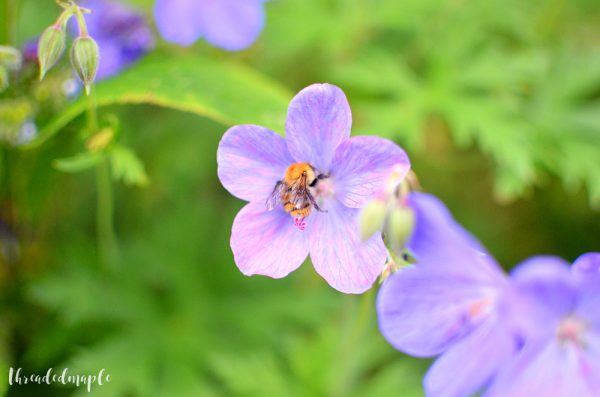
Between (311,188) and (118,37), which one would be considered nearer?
(311,188)

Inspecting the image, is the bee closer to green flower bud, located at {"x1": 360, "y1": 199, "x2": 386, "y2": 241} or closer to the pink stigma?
the pink stigma

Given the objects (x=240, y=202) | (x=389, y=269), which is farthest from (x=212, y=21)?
(x=389, y=269)

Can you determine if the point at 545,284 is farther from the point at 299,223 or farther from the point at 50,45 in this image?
the point at 50,45

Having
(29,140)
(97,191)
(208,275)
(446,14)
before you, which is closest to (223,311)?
(208,275)

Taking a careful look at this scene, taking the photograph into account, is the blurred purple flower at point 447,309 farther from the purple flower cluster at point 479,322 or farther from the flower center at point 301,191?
the flower center at point 301,191

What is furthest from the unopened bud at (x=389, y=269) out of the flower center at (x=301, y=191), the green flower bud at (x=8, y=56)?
the green flower bud at (x=8, y=56)

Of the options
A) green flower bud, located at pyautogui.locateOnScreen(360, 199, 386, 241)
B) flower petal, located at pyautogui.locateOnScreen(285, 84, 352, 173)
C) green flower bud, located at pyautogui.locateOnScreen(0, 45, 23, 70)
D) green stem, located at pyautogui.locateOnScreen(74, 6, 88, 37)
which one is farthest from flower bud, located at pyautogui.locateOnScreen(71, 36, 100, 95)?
green flower bud, located at pyautogui.locateOnScreen(360, 199, 386, 241)
